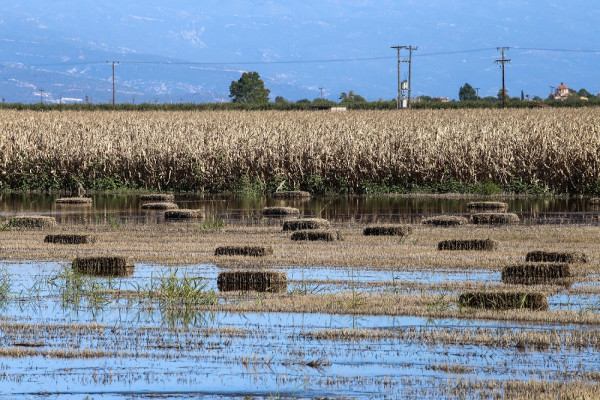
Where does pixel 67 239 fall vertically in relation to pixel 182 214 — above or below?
below

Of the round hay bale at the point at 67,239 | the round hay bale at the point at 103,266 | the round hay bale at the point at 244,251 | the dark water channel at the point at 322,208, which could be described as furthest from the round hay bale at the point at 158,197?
the round hay bale at the point at 103,266

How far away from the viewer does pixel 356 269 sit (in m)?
14.5

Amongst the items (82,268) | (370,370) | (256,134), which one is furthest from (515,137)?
(370,370)

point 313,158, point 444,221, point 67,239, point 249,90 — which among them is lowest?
point 67,239

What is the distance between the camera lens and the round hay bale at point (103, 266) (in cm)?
1399

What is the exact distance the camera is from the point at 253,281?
41.5ft

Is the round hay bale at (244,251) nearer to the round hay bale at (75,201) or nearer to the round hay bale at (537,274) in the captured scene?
the round hay bale at (537,274)

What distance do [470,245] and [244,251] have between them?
342 centimetres

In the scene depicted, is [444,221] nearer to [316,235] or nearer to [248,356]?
[316,235]

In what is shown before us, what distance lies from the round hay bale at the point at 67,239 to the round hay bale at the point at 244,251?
277 centimetres

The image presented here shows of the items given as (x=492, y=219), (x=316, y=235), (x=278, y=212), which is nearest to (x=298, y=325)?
(x=316, y=235)

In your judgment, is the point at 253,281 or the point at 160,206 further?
the point at 160,206

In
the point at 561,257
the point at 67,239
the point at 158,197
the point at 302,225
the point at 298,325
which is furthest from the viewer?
the point at 158,197

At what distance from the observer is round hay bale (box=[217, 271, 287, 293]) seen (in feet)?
40.9
